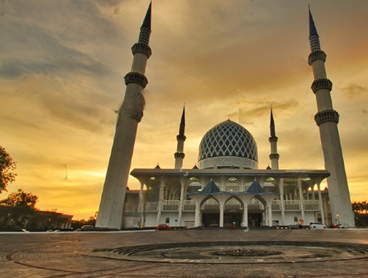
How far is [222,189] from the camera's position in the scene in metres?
38.3

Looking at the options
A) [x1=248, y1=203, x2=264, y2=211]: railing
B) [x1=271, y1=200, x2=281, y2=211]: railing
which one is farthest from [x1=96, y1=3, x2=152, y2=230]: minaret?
[x1=271, y1=200, x2=281, y2=211]: railing

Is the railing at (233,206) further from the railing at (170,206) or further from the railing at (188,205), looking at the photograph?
the railing at (170,206)

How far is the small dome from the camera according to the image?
48.6 m

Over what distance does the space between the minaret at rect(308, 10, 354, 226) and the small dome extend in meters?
15.2

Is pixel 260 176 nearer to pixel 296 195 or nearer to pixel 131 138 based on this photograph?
pixel 296 195

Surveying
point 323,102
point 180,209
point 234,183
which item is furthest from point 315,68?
point 180,209

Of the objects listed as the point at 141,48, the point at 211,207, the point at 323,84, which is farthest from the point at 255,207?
the point at 141,48

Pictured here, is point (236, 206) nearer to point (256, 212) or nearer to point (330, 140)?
point (256, 212)

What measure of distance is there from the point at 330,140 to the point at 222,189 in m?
18.8

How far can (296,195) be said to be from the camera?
134 feet

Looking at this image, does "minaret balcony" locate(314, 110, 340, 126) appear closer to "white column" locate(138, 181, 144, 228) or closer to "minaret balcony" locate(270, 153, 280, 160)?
"minaret balcony" locate(270, 153, 280, 160)

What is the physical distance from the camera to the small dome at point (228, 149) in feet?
159

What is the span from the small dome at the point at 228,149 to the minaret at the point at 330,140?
15231 millimetres

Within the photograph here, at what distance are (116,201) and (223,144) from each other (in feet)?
87.1
